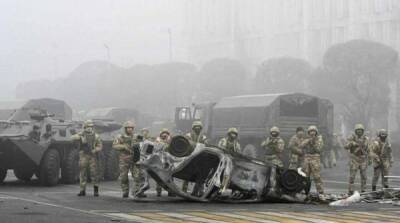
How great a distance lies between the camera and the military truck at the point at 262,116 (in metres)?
30.9

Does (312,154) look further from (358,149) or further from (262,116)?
(262,116)

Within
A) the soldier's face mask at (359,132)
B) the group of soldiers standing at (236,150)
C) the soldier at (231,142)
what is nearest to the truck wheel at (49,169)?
the group of soldiers standing at (236,150)

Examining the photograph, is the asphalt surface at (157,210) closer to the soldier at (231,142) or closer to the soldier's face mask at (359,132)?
the soldier at (231,142)

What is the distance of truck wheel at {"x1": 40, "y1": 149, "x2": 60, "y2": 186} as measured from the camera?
19672 millimetres

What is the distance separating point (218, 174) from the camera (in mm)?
14742

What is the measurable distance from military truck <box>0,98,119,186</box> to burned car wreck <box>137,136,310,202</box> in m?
5.05

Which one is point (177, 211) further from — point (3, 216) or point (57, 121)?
point (57, 121)

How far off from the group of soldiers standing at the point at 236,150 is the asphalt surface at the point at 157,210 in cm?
57

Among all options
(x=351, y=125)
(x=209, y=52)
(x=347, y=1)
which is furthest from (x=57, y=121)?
(x=209, y=52)

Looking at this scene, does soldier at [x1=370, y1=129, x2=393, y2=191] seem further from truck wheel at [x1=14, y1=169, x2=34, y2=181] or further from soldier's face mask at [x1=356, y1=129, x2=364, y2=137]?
truck wheel at [x1=14, y1=169, x2=34, y2=181]

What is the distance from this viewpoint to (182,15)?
114m

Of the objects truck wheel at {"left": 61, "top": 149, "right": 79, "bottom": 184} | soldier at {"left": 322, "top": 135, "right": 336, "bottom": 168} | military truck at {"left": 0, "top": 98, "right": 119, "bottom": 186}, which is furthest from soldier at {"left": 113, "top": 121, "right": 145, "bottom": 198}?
soldier at {"left": 322, "top": 135, "right": 336, "bottom": 168}

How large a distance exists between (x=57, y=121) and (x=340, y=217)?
9.75 meters

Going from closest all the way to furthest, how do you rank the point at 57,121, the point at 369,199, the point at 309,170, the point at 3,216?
the point at 3,216 < the point at 369,199 < the point at 309,170 < the point at 57,121
